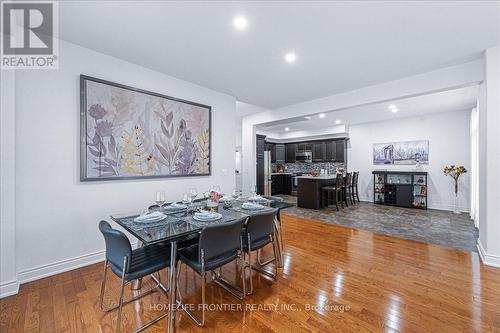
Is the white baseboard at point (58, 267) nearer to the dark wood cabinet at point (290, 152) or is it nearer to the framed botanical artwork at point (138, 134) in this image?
the framed botanical artwork at point (138, 134)

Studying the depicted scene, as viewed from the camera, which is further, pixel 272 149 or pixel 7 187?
pixel 272 149

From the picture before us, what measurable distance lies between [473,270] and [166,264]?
350cm

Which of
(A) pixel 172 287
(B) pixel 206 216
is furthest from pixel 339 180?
(A) pixel 172 287

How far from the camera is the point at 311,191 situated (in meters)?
6.01

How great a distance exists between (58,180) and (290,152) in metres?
8.08

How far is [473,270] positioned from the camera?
8.27 feet

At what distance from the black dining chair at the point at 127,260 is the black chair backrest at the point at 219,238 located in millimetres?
404

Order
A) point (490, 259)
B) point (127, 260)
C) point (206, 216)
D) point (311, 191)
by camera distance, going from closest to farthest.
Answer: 1. point (127, 260)
2. point (206, 216)
3. point (490, 259)
4. point (311, 191)

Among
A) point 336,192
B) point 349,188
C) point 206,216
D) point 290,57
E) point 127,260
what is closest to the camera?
point 127,260

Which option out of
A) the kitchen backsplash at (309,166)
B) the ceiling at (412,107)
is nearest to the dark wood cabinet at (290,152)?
the kitchen backsplash at (309,166)

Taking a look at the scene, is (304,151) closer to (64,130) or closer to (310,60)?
(310,60)

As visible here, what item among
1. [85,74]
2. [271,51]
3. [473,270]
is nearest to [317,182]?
[473,270]

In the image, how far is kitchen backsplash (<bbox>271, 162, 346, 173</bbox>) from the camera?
831 cm

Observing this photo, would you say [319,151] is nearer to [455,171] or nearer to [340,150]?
[340,150]
